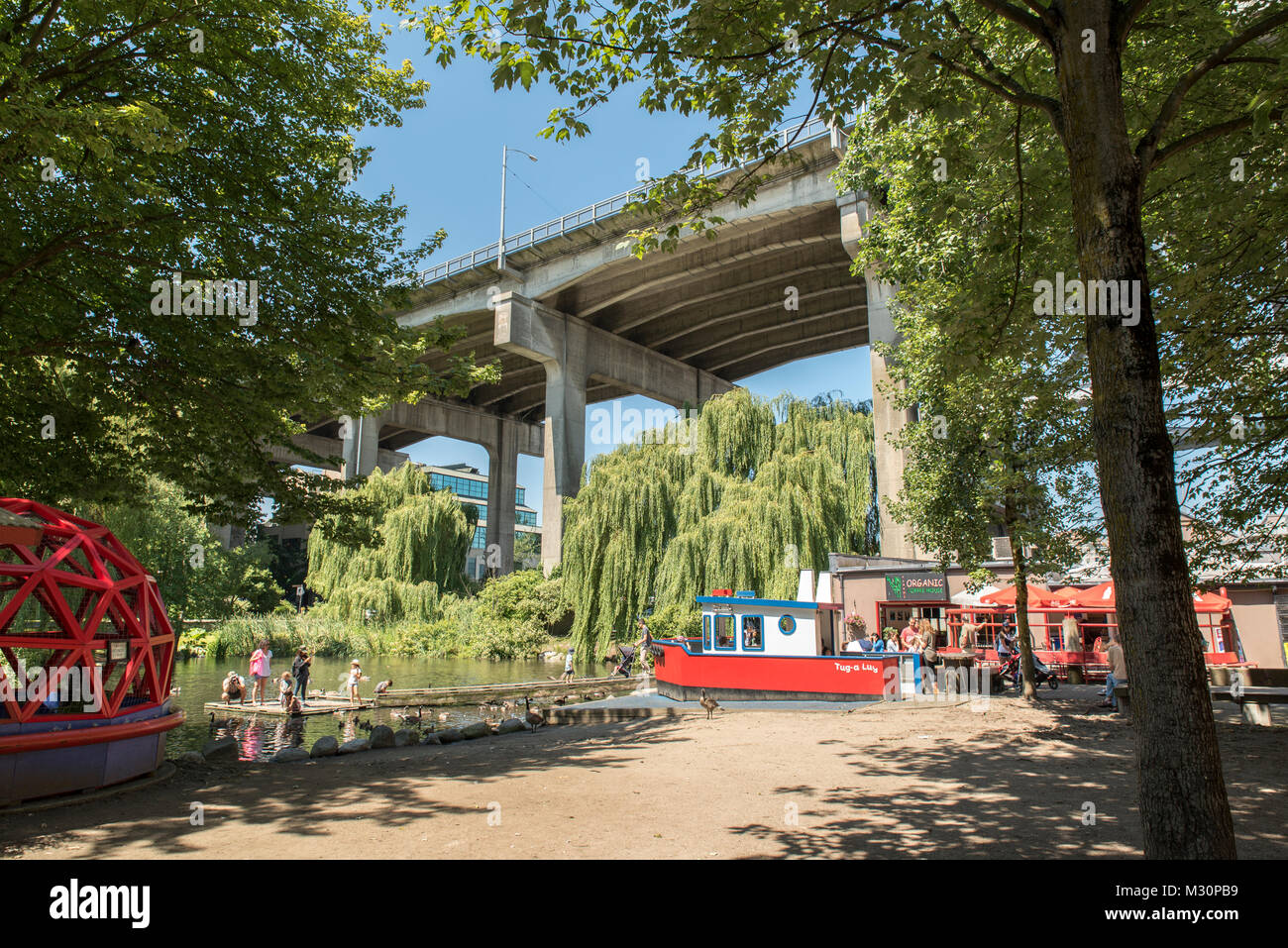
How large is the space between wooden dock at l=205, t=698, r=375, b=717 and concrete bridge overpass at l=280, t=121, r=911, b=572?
1723 centimetres

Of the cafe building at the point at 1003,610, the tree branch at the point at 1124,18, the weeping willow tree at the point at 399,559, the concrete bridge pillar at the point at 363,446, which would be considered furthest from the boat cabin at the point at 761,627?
the concrete bridge pillar at the point at 363,446

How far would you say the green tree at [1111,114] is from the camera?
12.1 ft

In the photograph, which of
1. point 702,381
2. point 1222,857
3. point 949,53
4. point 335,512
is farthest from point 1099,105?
point 702,381

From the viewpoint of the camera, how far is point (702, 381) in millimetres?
49594

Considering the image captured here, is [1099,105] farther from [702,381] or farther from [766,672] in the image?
[702,381]

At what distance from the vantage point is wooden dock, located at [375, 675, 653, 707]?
65.4 ft

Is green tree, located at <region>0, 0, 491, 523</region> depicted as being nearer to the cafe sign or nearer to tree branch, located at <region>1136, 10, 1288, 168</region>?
tree branch, located at <region>1136, 10, 1288, 168</region>

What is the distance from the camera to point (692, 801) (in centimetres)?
758

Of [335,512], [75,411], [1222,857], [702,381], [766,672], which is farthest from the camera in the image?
[702,381]

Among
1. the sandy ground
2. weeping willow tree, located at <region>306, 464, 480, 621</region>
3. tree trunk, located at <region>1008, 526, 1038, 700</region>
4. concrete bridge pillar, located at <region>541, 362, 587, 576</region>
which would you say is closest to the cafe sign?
tree trunk, located at <region>1008, 526, 1038, 700</region>

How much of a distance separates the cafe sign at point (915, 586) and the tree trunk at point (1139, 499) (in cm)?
1945

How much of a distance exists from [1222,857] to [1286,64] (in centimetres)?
524

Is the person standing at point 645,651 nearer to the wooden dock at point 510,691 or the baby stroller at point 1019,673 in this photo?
the wooden dock at point 510,691

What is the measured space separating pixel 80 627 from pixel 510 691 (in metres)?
14.1
